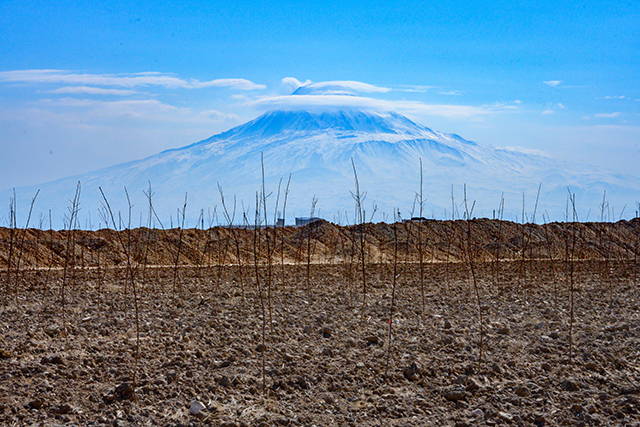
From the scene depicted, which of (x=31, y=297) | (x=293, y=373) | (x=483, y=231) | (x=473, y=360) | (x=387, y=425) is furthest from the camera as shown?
(x=483, y=231)

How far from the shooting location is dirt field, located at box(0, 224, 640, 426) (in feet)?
11.0

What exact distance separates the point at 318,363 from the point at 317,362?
29 mm

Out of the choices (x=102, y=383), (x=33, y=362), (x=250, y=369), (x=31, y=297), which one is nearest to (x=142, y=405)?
(x=102, y=383)

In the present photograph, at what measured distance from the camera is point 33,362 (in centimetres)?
400

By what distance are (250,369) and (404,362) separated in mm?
1230

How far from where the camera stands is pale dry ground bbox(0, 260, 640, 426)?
11.0 ft

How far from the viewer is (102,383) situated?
147 inches

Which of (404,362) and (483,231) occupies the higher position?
(483,231)

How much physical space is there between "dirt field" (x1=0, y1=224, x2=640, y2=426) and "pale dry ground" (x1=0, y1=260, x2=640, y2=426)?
0.01 metres

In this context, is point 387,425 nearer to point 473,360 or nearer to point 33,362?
point 473,360

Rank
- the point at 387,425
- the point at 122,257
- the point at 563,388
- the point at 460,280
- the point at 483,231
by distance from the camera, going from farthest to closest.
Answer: the point at 483,231, the point at 122,257, the point at 460,280, the point at 563,388, the point at 387,425

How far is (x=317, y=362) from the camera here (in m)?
4.20

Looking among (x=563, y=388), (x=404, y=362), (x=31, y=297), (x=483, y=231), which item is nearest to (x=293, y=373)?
(x=404, y=362)

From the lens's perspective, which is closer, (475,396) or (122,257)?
(475,396)
